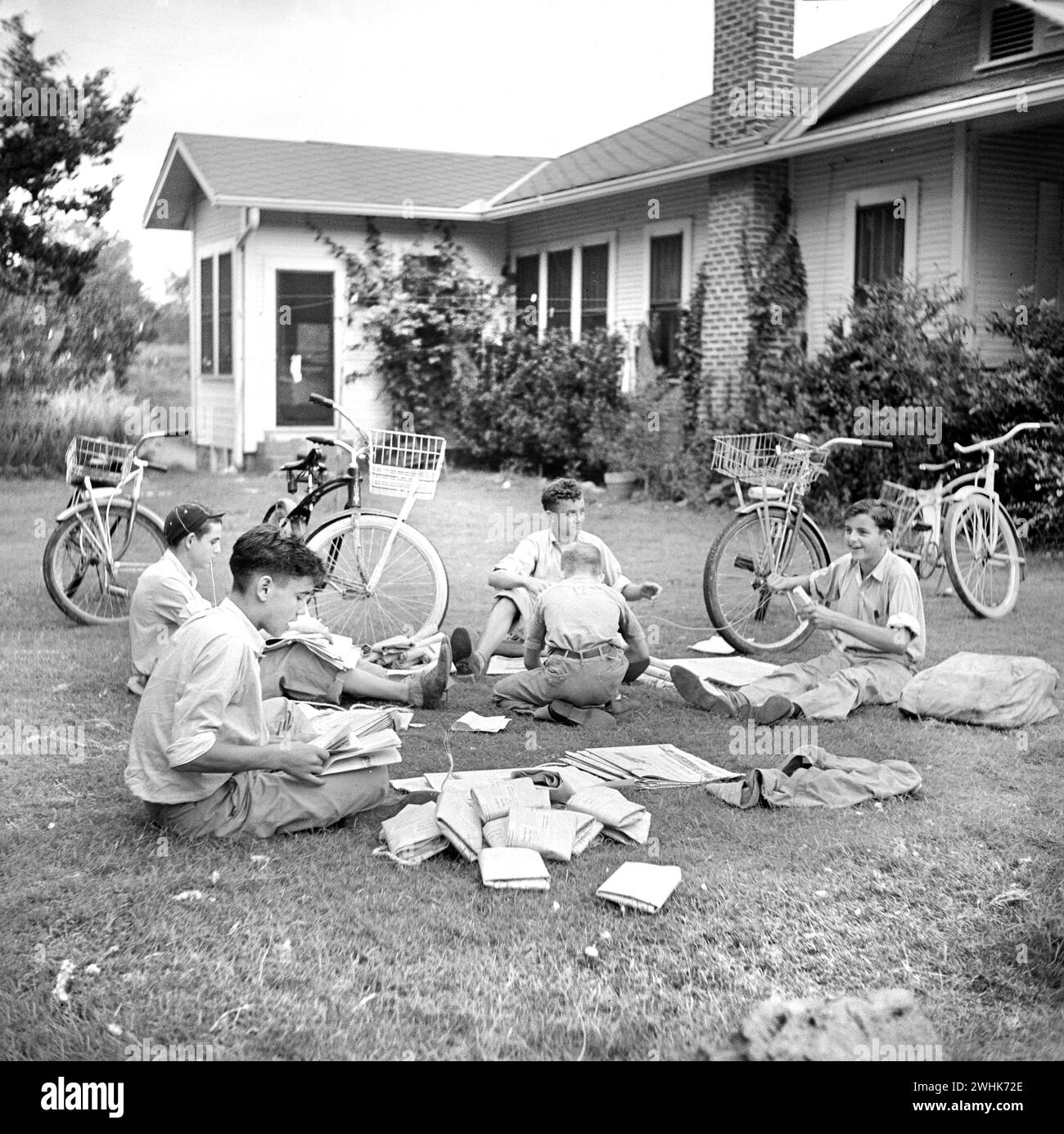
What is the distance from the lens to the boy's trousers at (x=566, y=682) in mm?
6457

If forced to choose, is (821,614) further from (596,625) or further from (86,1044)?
(86,1044)

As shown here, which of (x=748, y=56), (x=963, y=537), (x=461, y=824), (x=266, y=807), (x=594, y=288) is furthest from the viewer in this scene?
(x=594, y=288)

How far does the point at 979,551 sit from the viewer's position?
8914 millimetres

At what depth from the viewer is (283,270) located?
64.0ft

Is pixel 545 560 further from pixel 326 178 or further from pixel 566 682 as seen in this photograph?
pixel 326 178

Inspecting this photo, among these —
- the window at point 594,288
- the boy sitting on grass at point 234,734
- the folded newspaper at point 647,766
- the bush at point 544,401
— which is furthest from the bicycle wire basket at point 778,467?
the window at point 594,288

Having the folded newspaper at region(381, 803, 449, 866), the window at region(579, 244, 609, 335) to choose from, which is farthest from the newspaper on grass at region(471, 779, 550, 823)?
the window at region(579, 244, 609, 335)

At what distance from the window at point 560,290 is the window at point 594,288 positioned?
0.93 feet

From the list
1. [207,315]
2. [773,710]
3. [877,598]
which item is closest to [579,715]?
[773,710]

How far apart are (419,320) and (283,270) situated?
6.90ft

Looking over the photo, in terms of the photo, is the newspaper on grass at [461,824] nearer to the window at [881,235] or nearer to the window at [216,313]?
the window at [881,235]

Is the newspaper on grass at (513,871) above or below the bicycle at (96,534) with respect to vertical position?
below

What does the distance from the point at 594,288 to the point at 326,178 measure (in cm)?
446

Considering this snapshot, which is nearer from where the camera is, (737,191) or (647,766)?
(647,766)
